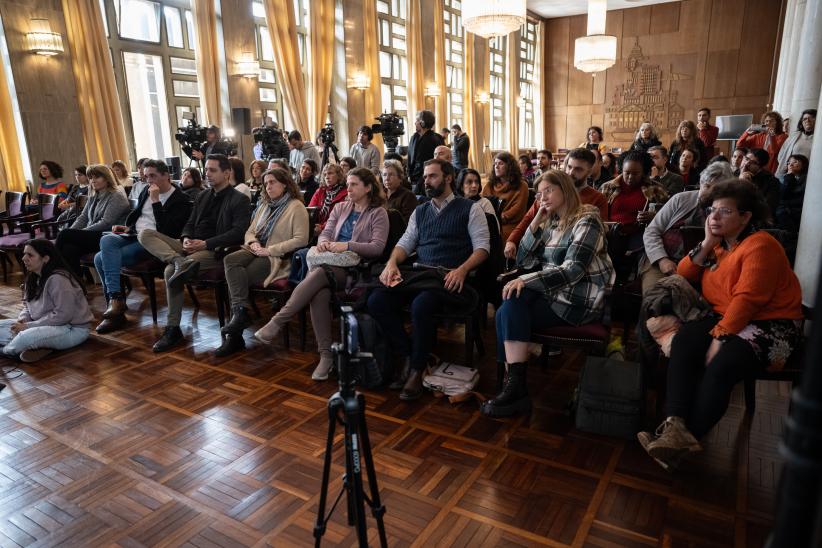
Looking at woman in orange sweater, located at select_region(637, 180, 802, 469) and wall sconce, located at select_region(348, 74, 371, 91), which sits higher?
wall sconce, located at select_region(348, 74, 371, 91)

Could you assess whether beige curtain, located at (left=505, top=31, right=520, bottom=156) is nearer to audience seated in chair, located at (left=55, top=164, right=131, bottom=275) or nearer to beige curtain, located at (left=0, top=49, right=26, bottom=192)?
beige curtain, located at (left=0, top=49, right=26, bottom=192)

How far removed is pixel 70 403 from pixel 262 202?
1.71 metres

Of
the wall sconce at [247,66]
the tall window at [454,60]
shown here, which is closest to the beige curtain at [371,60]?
the wall sconce at [247,66]

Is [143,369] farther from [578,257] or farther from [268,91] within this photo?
[268,91]

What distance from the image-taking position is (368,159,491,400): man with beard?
2783 mm

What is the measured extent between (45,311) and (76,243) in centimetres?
108

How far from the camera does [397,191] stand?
155 inches

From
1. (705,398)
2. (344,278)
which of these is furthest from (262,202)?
(705,398)

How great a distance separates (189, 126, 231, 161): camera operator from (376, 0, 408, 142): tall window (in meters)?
4.81

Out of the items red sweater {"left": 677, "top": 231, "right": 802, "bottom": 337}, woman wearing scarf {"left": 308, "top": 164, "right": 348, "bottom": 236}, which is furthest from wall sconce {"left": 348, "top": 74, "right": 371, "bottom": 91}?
red sweater {"left": 677, "top": 231, "right": 802, "bottom": 337}

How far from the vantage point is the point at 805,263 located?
113 inches

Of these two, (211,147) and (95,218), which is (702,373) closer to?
(95,218)

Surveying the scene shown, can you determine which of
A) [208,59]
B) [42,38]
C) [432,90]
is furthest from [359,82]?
[42,38]

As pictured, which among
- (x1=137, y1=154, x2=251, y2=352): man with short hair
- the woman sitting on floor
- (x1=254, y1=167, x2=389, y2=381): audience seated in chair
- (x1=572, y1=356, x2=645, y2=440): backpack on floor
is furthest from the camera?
(x1=137, y1=154, x2=251, y2=352): man with short hair
